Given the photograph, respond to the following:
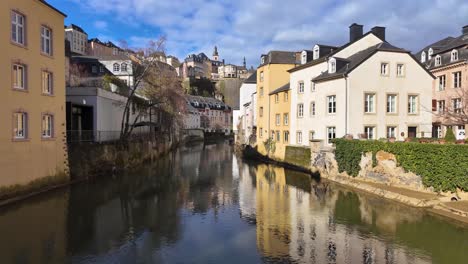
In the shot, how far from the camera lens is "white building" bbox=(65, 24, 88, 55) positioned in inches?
4007

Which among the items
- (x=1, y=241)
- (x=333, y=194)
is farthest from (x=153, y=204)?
(x=333, y=194)

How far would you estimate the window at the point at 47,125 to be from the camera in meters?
22.7

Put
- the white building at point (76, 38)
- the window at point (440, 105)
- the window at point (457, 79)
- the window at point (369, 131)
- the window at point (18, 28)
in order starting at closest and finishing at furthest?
the window at point (18, 28) → the window at point (369, 131) → the window at point (457, 79) → the window at point (440, 105) → the white building at point (76, 38)

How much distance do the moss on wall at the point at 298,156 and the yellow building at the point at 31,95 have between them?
63.4ft

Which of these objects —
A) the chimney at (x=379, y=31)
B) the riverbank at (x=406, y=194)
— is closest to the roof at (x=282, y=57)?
the chimney at (x=379, y=31)

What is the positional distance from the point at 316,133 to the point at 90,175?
1873cm

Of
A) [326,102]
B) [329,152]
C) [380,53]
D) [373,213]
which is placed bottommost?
[373,213]

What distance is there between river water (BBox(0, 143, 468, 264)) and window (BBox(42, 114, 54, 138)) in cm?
349

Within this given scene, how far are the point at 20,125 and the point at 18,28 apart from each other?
4.99 metres

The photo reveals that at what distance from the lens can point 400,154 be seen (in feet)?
73.6

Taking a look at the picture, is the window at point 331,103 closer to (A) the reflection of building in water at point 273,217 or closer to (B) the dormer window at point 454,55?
(A) the reflection of building in water at point 273,217

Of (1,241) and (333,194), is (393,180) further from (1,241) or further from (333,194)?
(1,241)

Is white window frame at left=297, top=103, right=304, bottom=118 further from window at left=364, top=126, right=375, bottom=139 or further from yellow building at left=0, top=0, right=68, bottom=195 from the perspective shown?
yellow building at left=0, top=0, right=68, bottom=195

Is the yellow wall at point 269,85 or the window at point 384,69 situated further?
the yellow wall at point 269,85
